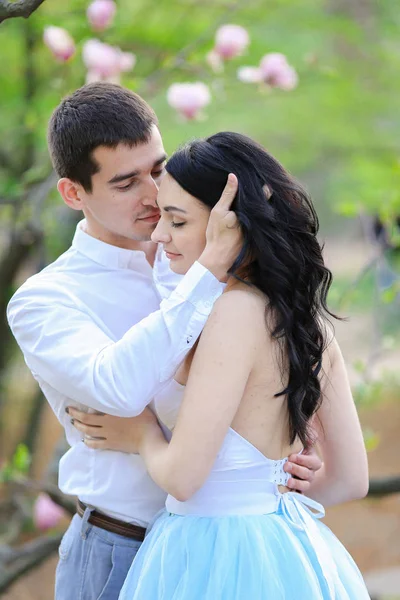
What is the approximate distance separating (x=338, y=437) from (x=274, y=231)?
64cm

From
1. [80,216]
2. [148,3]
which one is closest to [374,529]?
[80,216]

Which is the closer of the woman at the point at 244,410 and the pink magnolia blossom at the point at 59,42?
the woman at the point at 244,410

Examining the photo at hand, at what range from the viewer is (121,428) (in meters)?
2.22

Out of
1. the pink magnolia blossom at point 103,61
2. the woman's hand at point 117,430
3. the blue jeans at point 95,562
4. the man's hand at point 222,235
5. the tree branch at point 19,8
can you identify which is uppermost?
the tree branch at point 19,8

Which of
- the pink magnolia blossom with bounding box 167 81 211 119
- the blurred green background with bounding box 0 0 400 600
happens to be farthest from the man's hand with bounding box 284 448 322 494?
the pink magnolia blossom with bounding box 167 81 211 119

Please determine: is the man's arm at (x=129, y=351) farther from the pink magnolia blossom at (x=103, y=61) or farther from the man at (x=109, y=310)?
the pink magnolia blossom at (x=103, y=61)

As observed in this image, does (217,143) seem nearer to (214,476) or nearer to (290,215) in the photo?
(290,215)

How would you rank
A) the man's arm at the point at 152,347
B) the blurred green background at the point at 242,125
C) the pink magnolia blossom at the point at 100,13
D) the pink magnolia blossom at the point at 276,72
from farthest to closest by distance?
the blurred green background at the point at 242,125 < the pink magnolia blossom at the point at 100,13 < the pink magnolia blossom at the point at 276,72 < the man's arm at the point at 152,347

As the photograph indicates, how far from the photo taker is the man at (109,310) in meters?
2.02

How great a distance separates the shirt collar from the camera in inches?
95.2

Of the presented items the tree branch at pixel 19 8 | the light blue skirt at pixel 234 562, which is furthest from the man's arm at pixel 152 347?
the tree branch at pixel 19 8

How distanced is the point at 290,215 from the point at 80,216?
3334 millimetres

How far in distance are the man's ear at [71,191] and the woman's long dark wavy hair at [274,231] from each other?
45cm

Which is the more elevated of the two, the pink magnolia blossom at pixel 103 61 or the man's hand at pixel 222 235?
the pink magnolia blossom at pixel 103 61
